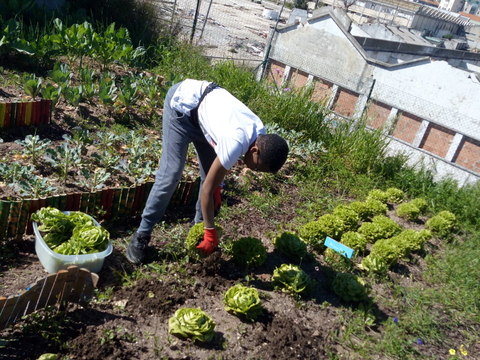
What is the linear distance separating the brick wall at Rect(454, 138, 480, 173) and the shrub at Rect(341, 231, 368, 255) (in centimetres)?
599

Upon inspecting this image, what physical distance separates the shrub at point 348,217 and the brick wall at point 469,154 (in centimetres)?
560

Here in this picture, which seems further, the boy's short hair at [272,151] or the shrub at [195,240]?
the shrub at [195,240]

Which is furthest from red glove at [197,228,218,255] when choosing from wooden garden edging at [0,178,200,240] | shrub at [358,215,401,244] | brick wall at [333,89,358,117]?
→ brick wall at [333,89,358,117]

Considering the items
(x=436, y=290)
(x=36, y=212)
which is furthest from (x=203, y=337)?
(x=436, y=290)

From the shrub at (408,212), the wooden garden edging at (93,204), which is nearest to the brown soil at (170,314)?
the wooden garden edging at (93,204)

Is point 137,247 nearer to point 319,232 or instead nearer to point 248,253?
point 248,253

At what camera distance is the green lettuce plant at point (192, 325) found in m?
2.78

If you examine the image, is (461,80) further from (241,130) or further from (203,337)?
(203,337)

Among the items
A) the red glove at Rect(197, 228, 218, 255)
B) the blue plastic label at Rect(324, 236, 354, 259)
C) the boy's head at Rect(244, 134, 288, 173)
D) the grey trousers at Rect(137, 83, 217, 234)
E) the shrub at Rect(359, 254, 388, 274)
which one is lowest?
the shrub at Rect(359, 254, 388, 274)

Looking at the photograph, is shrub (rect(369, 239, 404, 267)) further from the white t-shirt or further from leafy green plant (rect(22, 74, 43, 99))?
leafy green plant (rect(22, 74, 43, 99))

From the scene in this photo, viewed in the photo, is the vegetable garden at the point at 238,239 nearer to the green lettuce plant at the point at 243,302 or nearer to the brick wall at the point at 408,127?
the green lettuce plant at the point at 243,302

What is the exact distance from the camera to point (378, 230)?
4.87 metres

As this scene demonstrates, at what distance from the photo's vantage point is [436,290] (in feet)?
14.0

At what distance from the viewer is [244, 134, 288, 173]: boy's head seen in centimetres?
280
